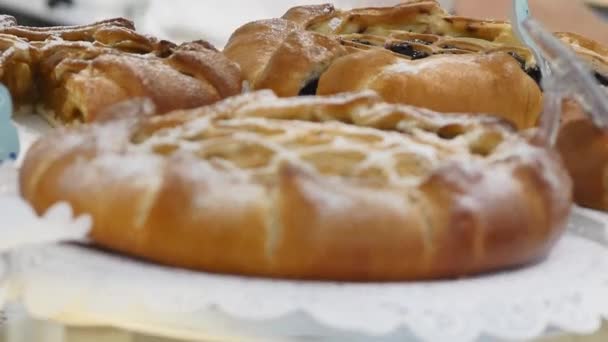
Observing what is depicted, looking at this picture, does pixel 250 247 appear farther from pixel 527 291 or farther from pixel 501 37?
pixel 501 37

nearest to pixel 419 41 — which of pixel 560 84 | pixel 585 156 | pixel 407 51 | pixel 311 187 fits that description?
pixel 407 51

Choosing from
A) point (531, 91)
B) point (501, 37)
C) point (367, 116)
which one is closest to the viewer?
point (367, 116)

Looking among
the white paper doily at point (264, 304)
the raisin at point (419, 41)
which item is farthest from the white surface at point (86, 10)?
the white paper doily at point (264, 304)

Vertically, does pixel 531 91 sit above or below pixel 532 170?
below

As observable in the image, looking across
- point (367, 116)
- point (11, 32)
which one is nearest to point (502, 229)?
point (367, 116)

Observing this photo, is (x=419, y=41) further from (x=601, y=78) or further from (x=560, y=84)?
(x=560, y=84)

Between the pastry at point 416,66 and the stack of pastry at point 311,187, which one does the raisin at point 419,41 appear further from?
the stack of pastry at point 311,187
